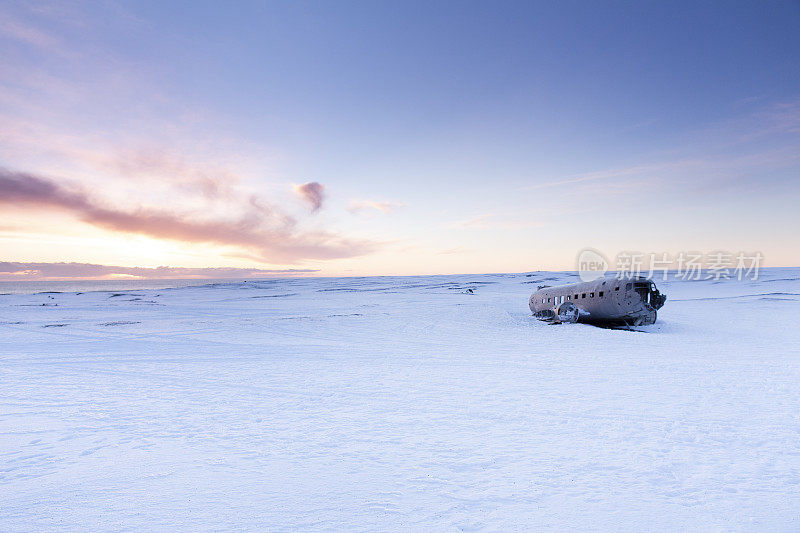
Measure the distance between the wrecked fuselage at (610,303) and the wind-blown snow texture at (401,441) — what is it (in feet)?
33.8

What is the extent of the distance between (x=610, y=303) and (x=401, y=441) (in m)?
27.8

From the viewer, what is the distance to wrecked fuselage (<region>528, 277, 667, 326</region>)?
30.9 metres

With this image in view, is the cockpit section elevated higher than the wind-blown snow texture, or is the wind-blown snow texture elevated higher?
the cockpit section

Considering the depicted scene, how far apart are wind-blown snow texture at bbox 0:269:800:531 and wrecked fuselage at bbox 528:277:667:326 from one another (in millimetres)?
10313

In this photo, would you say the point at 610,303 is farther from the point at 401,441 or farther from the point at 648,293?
the point at 401,441

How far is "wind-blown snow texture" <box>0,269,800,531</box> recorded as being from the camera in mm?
6379

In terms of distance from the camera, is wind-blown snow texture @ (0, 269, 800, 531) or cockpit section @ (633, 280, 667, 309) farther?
cockpit section @ (633, 280, 667, 309)

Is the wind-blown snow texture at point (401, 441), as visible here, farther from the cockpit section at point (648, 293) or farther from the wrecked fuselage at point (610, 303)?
the cockpit section at point (648, 293)

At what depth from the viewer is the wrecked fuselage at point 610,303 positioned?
30.9 metres

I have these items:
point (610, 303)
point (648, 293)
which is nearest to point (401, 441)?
point (610, 303)

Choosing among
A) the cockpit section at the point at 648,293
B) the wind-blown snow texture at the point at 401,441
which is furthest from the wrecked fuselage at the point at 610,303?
the wind-blown snow texture at the point at 401,441

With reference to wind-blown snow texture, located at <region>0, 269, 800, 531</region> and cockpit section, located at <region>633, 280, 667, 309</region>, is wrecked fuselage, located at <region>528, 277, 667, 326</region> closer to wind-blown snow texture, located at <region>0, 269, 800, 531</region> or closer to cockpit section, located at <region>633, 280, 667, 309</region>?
cockpit section, located at <region>633, 280, 667, 309</region>

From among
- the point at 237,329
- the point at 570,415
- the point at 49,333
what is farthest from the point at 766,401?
the point at 49,333

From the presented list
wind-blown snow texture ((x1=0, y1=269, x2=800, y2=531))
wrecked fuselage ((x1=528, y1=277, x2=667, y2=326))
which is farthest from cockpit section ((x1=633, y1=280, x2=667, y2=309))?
wind-blown snow texture ((x1=0, y1=269, x2=800, y2=531))
